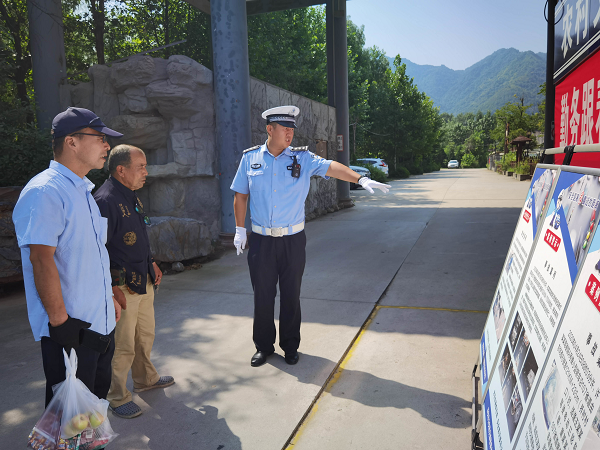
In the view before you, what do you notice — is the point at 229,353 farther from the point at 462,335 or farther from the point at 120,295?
the point at 462,335

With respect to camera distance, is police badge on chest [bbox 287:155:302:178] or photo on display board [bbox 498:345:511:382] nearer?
photo on display board [bbox 498:345:511:382]

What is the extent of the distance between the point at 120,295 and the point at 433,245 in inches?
259

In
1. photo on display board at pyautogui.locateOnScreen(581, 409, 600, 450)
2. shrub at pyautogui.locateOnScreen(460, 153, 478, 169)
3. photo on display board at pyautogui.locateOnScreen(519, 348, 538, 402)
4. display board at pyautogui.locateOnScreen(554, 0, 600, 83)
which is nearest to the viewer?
photo on display board at pyautogui.locateOnScreen(581, 409, 600, 450)

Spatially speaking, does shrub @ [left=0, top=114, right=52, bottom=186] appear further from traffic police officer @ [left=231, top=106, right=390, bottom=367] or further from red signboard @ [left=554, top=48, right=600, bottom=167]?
red signboard @ [left=554, top=48, right=600, bottom=167]

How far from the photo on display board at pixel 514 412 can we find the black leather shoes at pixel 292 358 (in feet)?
7.23

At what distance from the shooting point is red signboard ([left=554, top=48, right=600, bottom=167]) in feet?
9.55

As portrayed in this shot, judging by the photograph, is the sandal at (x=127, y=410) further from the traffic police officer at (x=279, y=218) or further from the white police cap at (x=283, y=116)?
the white police cap at (x=283, y=116)

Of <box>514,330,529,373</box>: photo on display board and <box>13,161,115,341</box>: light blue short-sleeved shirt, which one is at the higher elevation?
<box>13,161,115,341</box>: light blue short-sleeved shirt

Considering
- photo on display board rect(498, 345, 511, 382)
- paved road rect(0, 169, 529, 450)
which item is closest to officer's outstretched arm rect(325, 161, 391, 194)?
paved road rect(0, 169, 529, 450)

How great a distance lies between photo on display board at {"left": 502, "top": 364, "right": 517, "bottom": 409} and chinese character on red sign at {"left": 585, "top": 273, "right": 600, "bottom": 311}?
0.64m

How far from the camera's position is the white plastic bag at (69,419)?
82.4 inches

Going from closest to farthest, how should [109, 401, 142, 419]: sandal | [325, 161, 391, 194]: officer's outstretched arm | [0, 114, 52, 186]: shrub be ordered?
[109, 401, 142, 419]: sandal → [325, 161, 391, 194]: officer's outstretched arm → [0, 114, 52, 186]: shrub

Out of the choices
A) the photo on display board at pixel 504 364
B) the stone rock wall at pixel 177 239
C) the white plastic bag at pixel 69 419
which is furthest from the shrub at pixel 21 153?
the photo on display board at pixel 504 364

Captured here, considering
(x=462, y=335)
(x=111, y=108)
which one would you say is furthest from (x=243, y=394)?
(x=111, y=108)
